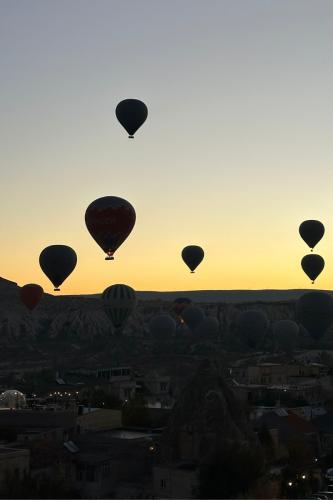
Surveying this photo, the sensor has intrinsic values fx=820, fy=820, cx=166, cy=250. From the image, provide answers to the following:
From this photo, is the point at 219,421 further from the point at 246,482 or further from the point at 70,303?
the point at 70,303

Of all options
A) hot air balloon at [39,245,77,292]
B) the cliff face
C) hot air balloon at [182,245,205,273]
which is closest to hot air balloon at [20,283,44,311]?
hot air balloon at [182,245,205,273]

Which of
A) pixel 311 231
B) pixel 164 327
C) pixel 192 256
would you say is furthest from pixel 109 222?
pixel 164 327

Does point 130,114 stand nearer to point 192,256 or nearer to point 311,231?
point 311,231

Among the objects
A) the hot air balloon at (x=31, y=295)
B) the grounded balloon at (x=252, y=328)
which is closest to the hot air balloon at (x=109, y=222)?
the grounded balloon at (x=252, y=328)


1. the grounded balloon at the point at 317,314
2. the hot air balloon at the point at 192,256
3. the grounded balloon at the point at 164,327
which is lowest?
the grounded balloon at the point at 317,314

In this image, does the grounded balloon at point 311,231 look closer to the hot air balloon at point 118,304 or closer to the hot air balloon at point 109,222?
the hot air balloon at point 118,304

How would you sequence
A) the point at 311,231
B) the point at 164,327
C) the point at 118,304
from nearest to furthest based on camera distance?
the point at 118,304, the point at 311,231, the point at 164,327
